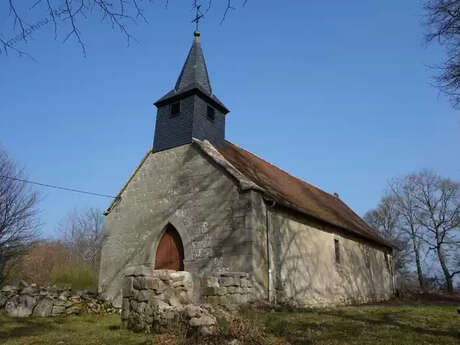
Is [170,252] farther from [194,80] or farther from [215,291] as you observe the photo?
[194,80]

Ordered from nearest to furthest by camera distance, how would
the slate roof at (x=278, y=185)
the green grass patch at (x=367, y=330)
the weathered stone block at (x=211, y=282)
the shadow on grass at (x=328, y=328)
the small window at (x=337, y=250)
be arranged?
the green grass patch at (x=367, y=330) → the shadow on grass at (x=328, y=328) → the weathered stone block at (x=211, y=282) → the slate roof at (x=278, y=185) → the small window at (x=337, y=250)

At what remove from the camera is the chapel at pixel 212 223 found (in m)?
10.8

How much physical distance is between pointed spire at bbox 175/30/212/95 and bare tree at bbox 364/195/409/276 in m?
25.2

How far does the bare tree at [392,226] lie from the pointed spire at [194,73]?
82.5 feet

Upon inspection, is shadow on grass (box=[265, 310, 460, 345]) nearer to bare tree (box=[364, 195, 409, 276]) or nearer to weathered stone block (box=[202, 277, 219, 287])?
weathered stone block (box=[202, 277, 219, 287])

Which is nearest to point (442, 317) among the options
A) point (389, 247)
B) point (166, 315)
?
point (166, 315)

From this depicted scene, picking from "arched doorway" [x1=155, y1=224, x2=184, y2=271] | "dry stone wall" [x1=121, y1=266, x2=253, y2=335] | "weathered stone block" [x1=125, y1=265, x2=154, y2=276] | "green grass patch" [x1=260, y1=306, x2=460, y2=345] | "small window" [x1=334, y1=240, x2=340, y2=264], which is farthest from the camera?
"small window" [x1=334, y1=240, x2=340, y2=264]

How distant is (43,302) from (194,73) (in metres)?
10.1

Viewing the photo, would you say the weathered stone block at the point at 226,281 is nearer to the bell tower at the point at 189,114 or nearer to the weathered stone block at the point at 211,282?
the weathered stone block at the point at 211,282

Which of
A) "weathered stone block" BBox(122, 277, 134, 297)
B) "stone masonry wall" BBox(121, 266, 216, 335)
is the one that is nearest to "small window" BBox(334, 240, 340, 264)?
"stone masonry wall" BBox(121, 266, 216, 335)

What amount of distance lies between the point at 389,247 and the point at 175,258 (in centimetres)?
1362

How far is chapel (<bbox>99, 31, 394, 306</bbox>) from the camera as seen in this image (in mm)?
10844

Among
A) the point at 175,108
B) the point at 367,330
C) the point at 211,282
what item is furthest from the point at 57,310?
the point at 367,330

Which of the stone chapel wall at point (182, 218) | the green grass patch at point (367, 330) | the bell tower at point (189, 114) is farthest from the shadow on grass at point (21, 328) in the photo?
the bell tower at point (189, 114)
